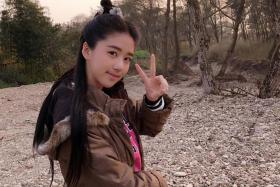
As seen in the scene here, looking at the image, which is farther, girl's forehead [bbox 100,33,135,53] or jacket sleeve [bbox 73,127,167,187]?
girl's forehead [bbox 100,33,135,53]

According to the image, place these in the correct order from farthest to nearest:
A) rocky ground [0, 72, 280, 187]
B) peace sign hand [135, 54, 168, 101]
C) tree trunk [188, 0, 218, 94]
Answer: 1. tree trunk [188, 0, 218, 94]
2. rocky ground [0, 72, 280, 187]
3. peace sign hand [135, 54, 168, 101]

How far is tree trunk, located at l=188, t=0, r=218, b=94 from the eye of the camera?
967 cm

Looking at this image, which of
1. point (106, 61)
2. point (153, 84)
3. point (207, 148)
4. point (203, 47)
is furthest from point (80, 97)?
point (203, 47)

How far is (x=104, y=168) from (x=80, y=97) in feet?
0.83

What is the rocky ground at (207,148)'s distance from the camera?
468cm

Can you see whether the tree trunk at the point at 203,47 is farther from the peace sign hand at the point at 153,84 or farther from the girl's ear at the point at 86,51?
the girl's ear at the point at 86,51

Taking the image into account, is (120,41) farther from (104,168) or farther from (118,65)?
(104,168)

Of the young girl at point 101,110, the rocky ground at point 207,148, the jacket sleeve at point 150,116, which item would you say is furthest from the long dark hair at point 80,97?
the rocky ground at point 207,148

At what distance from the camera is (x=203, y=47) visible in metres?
9.81

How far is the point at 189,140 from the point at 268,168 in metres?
1.64

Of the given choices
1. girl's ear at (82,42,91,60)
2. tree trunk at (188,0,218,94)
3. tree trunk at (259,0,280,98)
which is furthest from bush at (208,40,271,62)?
girl's ear at (82,42,91,60)

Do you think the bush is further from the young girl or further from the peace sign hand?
the young girl

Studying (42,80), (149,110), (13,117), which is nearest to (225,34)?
(42,80)

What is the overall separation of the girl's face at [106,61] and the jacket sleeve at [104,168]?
0.71 ft
